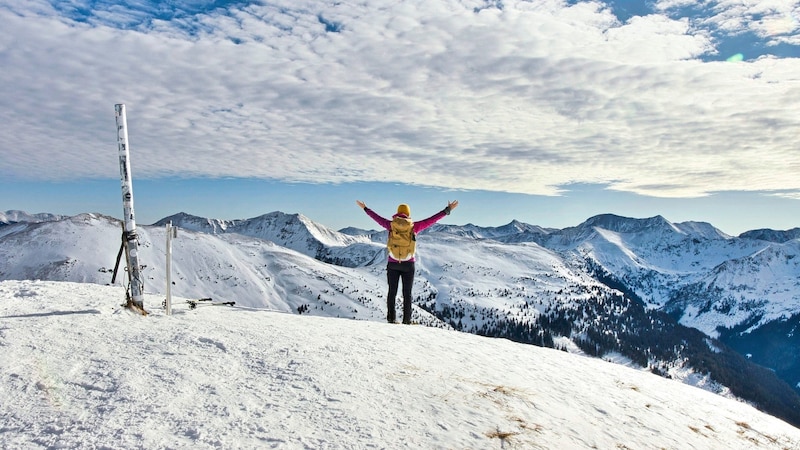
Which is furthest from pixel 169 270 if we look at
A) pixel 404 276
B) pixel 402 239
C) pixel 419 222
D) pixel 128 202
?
pixel 419 222

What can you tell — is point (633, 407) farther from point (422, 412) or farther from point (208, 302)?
point (208, 302)

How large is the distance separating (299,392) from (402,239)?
7.91 metres

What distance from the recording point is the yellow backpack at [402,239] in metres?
14.6

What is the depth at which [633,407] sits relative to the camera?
9133 millimetres

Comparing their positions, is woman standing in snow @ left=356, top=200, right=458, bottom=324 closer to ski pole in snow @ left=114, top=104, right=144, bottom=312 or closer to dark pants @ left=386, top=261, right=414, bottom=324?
dark pants @ left=386, top=261, right=414, bottom=324

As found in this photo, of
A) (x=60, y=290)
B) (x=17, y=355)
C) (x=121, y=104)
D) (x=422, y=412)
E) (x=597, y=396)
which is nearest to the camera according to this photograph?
(x=422, y=412)

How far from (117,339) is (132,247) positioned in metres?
3.73

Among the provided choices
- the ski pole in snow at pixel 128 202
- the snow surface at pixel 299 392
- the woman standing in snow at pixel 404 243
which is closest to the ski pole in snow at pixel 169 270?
the snow surface at pixel 299 392

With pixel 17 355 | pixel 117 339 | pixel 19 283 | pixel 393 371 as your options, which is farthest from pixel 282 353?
pixel 19 283

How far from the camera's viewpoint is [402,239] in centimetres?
1461

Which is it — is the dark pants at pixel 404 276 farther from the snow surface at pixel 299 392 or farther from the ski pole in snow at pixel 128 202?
the ski pole in snow at pixel 128 202

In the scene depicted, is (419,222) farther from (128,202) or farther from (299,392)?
(299,392)

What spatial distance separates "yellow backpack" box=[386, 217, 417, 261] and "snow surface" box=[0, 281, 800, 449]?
3329mm

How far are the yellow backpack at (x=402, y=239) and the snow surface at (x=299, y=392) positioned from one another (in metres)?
3.33
